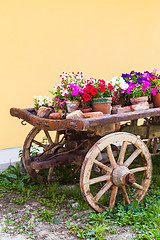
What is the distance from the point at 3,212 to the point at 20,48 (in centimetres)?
295

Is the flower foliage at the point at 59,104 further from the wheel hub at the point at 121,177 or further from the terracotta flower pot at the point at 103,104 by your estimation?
the wheel hub at the point at 121,177

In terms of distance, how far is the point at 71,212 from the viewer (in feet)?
12.5

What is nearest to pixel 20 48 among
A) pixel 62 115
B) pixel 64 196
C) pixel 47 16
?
pixel 47 16

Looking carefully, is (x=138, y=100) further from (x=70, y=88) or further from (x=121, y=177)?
(x=121, y=177)

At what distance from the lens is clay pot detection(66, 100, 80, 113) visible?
3748mm

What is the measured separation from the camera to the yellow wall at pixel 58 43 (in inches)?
223

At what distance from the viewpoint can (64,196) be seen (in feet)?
13.9

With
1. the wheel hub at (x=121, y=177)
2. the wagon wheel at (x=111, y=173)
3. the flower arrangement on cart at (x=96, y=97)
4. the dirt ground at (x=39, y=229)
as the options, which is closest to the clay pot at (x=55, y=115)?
the flower arrangement on cart at (x=96, y=97)

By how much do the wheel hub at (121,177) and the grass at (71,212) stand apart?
0.28m

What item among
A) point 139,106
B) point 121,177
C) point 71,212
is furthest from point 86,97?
point 71,212

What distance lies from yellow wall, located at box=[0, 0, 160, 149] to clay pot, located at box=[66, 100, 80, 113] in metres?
2.25

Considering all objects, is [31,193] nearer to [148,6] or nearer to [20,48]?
[20,48]

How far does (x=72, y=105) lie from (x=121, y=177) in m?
0.97

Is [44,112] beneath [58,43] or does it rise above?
beneath
